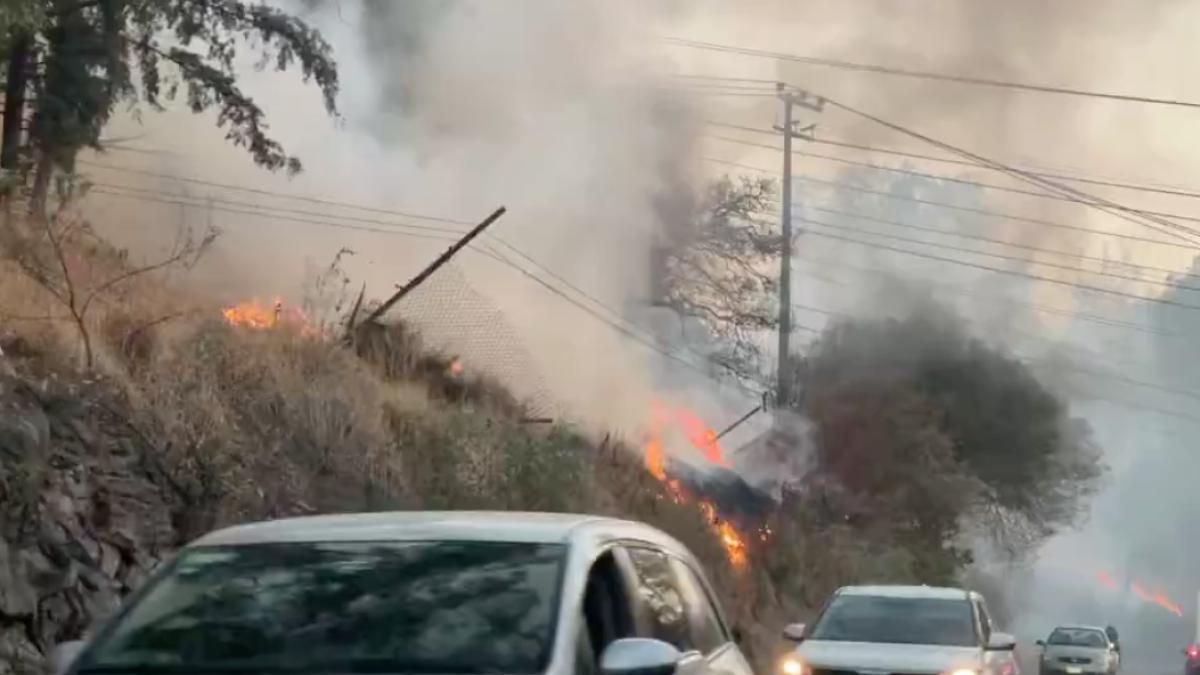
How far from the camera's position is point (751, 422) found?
3131 centimetres

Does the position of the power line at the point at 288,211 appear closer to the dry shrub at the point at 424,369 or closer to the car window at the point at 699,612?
the dry shrub at the point at 424,369

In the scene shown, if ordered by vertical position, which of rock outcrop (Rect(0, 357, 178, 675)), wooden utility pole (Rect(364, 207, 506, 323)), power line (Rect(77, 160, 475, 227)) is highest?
power line (Rect(77, 160, 475, 227))

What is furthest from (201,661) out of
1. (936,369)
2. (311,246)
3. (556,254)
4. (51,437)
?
(936,369)

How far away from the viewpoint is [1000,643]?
45.3ft

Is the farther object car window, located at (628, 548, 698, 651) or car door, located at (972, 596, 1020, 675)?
car door, located at (972, 596, 1020, 675)

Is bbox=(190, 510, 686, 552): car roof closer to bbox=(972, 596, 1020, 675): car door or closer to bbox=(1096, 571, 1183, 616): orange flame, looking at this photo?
bbox=(972, 596, 1020, 675): car door

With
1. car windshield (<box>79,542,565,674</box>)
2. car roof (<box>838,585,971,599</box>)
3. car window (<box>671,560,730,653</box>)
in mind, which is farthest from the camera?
car roof (<box>838,585,971,599</box>)

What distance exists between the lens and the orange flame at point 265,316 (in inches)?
595

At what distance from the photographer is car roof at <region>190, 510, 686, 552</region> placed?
551cm

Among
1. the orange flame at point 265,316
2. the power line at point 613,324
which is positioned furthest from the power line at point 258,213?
the orange flame at point 265,316

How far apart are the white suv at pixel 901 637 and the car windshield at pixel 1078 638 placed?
20277mm

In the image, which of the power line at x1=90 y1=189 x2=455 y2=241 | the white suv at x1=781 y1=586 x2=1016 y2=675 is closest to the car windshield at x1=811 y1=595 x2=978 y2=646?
the white suv at x1=781 y1=586 x2=1016 y2=675

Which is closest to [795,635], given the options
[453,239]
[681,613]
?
[681,613]

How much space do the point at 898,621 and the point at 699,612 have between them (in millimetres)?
7930
